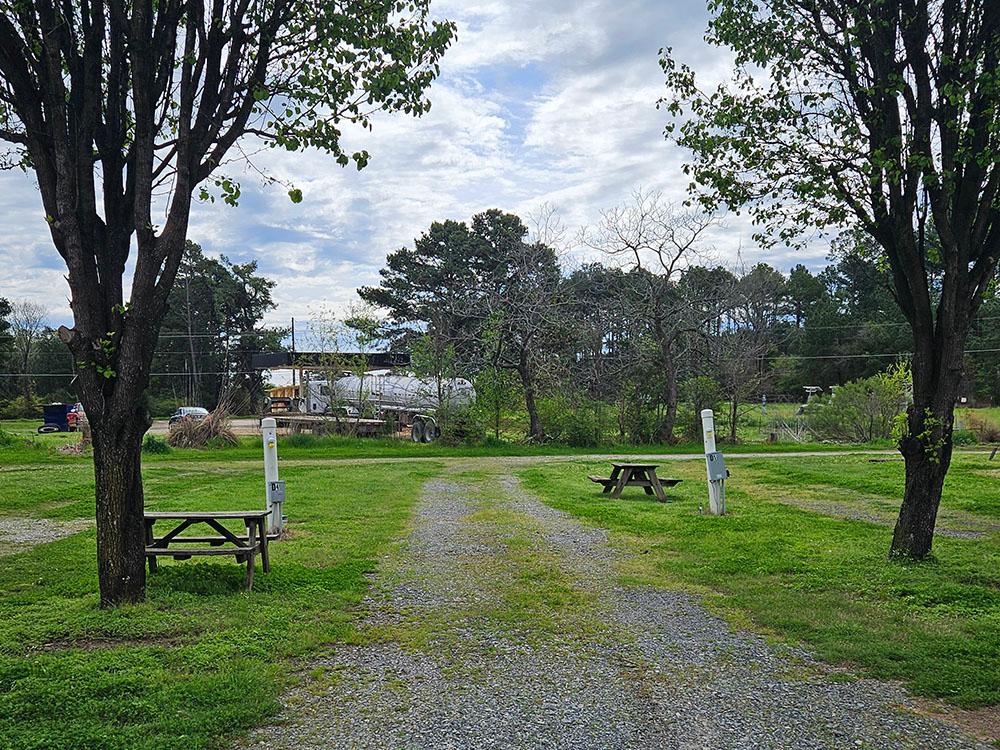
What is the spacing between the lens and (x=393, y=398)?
27.5 meters

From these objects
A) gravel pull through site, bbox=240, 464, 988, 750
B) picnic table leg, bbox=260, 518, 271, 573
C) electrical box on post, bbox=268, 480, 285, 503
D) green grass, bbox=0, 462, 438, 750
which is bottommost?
gravel pull through site, bbox=240, 464, 988, 750

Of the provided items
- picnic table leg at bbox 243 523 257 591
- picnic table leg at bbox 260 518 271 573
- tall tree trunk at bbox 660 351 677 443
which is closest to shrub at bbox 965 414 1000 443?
tall tree trunk at bbox 660 351 677 443

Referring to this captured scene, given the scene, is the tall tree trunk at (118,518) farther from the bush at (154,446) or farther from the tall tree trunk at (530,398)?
the tall tree trunk at (530,398)


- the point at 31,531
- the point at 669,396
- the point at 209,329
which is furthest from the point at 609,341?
the point at 209,329

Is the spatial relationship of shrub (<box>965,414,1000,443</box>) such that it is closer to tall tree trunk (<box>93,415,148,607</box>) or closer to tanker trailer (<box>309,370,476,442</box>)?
tanker trailer (<box>309,370,476,442</box>)

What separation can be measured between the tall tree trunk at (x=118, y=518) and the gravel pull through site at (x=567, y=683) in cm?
176

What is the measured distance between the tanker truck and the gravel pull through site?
18486mm

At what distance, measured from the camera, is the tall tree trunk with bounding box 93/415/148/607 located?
5.54 metres

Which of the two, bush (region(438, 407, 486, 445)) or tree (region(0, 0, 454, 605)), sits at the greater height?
tree (region(0, 0, 454, 605))

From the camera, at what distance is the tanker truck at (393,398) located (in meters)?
25.2

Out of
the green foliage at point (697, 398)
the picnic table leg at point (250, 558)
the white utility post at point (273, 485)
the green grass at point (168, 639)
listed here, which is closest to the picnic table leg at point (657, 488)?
the green grass at point (168, 639)

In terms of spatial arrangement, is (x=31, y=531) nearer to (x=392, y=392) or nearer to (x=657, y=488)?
(x=657, y=488)

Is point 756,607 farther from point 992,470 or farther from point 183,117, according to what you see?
point 992,470

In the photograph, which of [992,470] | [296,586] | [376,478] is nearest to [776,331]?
[992,470]
